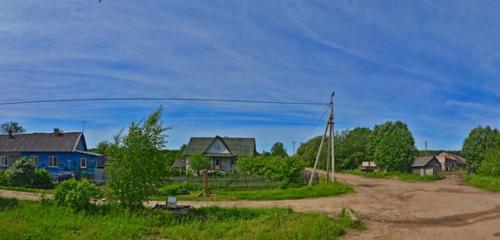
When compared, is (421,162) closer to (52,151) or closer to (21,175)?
(52,151)

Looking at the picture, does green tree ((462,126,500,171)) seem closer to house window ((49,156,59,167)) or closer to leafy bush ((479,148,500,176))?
leafy bush ((479,148,500,176))

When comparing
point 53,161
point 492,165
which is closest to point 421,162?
point 492,165

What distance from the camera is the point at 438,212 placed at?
17188 millimetres

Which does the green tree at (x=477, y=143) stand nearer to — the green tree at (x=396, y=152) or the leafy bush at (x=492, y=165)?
the green tree at (x=396, y=152)

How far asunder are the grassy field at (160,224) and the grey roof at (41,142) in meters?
24.8

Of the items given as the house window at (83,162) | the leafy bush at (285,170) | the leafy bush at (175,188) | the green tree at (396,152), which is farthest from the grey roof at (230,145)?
the leafy bush at (175,188)

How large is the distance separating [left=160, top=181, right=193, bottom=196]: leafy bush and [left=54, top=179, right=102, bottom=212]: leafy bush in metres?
8.68

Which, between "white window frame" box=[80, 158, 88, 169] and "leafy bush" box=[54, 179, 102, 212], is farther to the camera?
"white window frame" box=[80, 158, 88, 169]

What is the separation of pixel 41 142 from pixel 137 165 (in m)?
29.4

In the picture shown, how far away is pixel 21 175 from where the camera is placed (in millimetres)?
27062

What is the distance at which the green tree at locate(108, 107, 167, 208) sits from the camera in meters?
14.5

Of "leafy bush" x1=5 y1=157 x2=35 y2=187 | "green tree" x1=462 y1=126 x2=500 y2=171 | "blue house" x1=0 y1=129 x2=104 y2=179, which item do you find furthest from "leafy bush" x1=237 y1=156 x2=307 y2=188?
"green tree" x1=462 y1=126 x2=500 y2=171

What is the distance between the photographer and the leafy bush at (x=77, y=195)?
1412 cm

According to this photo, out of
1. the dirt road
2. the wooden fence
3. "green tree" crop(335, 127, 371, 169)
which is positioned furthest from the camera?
"green tree" crop(335, 127, 371, 169)
